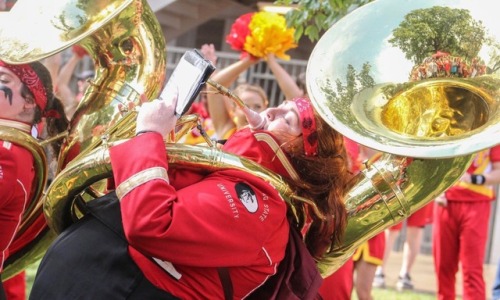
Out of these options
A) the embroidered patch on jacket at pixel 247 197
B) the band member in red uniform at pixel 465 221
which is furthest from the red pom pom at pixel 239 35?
the embroidered patch on jacket at pixel 247 197

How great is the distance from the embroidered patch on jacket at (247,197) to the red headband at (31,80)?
1.14 metres

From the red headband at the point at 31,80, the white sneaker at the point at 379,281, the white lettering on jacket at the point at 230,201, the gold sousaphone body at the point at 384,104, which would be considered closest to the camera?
the white lettering on jacket at the point at 230,201

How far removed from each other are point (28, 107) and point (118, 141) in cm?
91

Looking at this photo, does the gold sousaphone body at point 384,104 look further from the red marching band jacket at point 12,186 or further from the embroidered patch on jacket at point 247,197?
the red marching band jacket at point 12,186

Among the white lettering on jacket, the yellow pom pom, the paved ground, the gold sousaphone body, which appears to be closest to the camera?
the white lettering on jacket

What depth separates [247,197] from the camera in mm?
2449

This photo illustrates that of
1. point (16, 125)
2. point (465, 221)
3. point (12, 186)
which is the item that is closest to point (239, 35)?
point (465, 221)

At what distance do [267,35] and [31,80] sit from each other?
1.96 metres

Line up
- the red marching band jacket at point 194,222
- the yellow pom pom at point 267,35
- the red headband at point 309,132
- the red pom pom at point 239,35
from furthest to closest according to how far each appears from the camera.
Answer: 1. the red pom pom at point 239,35
2. the yellow pom pom at point 267,35
3. the red headband at point 309,132
4. the red marching band jacket at point 194,222

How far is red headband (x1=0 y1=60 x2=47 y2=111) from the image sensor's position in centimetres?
320

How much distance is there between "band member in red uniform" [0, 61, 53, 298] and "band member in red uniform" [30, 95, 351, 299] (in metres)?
0.59

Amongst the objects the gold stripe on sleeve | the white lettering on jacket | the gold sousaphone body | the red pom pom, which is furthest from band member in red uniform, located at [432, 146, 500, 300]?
the gold stripe on sleeve

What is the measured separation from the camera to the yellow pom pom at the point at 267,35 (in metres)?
4.96

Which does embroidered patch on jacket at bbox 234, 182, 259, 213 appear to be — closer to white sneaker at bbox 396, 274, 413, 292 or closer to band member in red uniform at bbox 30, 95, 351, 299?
band member in red uniform at bbox 30, 95, 351, 299
